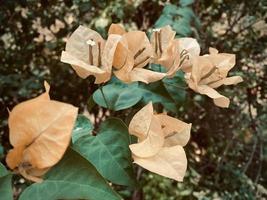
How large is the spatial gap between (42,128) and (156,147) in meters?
0.14

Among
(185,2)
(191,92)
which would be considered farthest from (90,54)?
(191,92)

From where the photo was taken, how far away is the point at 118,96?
2.12 feet

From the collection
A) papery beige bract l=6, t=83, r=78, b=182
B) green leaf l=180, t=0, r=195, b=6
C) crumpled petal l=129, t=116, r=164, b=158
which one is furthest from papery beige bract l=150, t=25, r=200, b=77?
green leaf l=180, t=0, r=195, b=6

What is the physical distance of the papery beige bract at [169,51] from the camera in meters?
0.56

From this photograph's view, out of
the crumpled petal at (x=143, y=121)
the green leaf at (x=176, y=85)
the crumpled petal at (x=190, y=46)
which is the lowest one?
the green leaf at (x=176, y=85)

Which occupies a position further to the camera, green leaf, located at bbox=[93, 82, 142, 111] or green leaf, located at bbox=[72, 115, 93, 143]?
green leaf, located at bbox=[93, 82, 142, 111]

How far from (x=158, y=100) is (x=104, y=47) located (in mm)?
170

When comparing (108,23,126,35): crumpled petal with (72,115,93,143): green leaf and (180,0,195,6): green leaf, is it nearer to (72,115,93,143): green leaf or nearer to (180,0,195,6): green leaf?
(72,115,93,143): green leaf

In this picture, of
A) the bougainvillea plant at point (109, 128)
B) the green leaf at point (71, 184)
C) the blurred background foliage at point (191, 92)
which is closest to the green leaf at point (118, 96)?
the bougainvillea plant at point (109, 128)

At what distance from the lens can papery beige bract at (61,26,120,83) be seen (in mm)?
490

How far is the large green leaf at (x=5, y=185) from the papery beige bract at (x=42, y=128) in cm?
4

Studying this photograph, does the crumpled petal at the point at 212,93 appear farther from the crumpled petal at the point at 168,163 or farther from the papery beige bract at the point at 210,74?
the crumpled petal at the point at 168,163

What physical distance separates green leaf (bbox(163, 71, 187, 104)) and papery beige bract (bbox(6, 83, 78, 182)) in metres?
0.35

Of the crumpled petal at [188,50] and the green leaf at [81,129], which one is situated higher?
the crumpled petal at [188,50]
